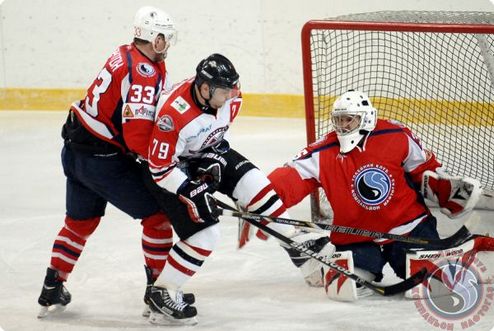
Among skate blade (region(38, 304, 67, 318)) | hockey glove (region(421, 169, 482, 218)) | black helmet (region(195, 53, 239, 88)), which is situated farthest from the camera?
hockey glove (region(421, 169, 482, 218))

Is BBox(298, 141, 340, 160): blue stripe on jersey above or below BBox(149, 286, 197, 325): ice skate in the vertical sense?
above

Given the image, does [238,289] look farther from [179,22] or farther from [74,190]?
[179,22]

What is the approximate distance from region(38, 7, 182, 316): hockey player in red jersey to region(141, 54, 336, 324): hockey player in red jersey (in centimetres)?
9

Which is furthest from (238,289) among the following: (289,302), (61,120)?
(61,120)

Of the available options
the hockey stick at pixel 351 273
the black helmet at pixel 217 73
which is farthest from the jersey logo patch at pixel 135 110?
the hockey stick at pixel 351 273

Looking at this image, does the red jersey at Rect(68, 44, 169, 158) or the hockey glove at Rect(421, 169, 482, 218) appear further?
the hockey glove at Rect(421, 169, 482, 218)

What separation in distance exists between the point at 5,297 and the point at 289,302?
1.11 meters

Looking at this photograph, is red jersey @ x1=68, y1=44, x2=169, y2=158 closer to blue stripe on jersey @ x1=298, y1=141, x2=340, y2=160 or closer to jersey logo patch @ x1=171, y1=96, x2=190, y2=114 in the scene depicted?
jersey logo patch @ x1=171, y1=96, x2=190, y2=114

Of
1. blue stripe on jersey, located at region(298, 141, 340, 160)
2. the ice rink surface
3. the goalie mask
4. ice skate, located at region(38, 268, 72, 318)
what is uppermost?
the goalie mask

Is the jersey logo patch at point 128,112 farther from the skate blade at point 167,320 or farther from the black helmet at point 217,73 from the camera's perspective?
the skate blade at point 167,320

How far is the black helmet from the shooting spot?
3121 millimetres

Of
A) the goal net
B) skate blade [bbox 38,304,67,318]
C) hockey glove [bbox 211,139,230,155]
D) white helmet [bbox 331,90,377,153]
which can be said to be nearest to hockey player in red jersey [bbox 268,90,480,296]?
white helmet [bbox 331,90,377,153]

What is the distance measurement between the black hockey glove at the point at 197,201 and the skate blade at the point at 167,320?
0.37m

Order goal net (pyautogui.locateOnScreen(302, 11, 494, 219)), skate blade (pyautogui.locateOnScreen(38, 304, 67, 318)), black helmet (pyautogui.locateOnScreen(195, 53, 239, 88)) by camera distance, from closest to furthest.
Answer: black helmet (pyautogui.locateOnScreen(195, 53, 239, 88))
skate blade (pyautogui.locateOnScreen(38, 304, 67, 318))
goal net (pyautogui.locateOnScreen(302, 11, 494, 219))
